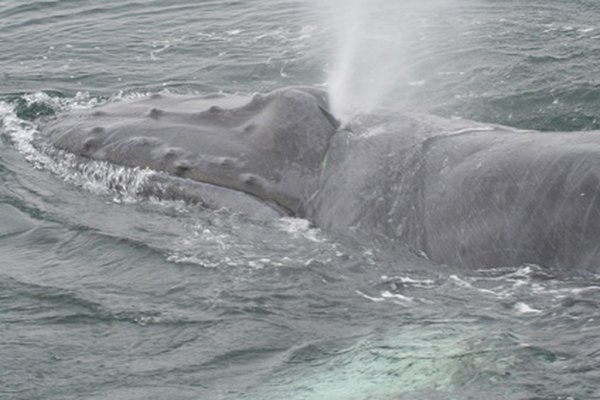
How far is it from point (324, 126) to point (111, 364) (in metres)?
3.70

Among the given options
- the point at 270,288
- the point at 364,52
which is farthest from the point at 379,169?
the point at 364,52

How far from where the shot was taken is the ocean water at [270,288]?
8.33m

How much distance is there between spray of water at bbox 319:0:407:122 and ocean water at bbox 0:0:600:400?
0.12 metres

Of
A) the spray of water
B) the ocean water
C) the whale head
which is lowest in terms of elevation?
the ocean water

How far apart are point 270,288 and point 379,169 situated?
1624mm

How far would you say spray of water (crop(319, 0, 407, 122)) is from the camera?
13055mm

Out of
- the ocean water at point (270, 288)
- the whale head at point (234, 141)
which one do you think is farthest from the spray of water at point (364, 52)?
the whale head at point (234, 141)

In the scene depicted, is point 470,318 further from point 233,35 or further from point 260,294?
point 233,35

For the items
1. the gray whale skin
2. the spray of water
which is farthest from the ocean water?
the gray whale skin

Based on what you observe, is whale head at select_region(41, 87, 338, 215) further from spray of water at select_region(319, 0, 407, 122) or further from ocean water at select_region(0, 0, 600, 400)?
spray of water at select_region(319, 0, 407, 122)

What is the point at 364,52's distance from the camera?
19.0 meters

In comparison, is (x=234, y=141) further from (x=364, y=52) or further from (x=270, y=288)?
(x=364, y=52)

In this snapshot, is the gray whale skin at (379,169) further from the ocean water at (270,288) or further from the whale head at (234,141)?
the ocean water at (270,288)

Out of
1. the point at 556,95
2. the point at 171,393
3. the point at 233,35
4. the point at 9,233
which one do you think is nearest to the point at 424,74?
the point at 556,95
